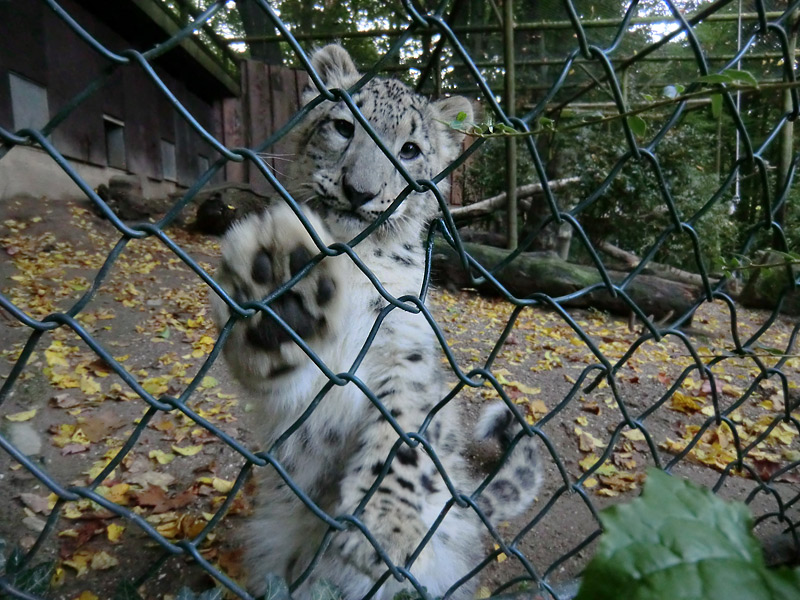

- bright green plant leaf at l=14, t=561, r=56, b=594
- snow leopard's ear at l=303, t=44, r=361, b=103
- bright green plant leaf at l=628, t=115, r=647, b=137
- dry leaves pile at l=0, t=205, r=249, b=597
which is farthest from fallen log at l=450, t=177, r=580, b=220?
bright green plant leaf at l=14, t=561, r=56, b=594

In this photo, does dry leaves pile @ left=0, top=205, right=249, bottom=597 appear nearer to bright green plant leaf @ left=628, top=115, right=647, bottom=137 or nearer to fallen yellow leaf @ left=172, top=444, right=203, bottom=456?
fallen yellow leaf @ left=172, top=444, right=203, bottom=456

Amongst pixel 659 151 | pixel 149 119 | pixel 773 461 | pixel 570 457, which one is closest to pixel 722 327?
pixel 659 151

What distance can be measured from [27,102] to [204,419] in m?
7.34

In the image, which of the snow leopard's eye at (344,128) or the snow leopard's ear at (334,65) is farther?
the snow leopard's ear at (334,65)

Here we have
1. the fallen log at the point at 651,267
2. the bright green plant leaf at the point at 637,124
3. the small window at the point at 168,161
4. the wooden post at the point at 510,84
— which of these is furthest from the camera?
the small window at the point at 168,161

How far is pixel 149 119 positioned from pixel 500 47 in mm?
5896

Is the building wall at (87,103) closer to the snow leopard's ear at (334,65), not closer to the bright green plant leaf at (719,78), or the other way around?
the snow leopard's ear at (334,65)

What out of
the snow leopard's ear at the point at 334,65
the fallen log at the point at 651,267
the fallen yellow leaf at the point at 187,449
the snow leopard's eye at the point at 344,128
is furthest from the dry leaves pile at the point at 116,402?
the fallen log at the point at 651,267

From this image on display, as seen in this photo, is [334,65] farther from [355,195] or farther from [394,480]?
[394,480]

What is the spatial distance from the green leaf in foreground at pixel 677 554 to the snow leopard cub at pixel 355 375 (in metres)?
0.87

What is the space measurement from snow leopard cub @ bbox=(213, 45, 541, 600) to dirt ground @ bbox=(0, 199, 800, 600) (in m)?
0.26

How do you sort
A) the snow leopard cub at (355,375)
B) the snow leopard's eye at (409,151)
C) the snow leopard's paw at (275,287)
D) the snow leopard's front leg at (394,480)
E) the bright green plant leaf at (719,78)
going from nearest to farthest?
the bright green plant leaf at (719,78), the snow leopard's paw at (275,287), the snow leopard cub at (355,375), the snow leopard's front leg at (394,480), the snow leopard's eye at (409,151)

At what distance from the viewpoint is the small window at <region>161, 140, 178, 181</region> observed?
400 inches

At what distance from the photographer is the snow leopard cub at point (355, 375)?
1.45 metres
